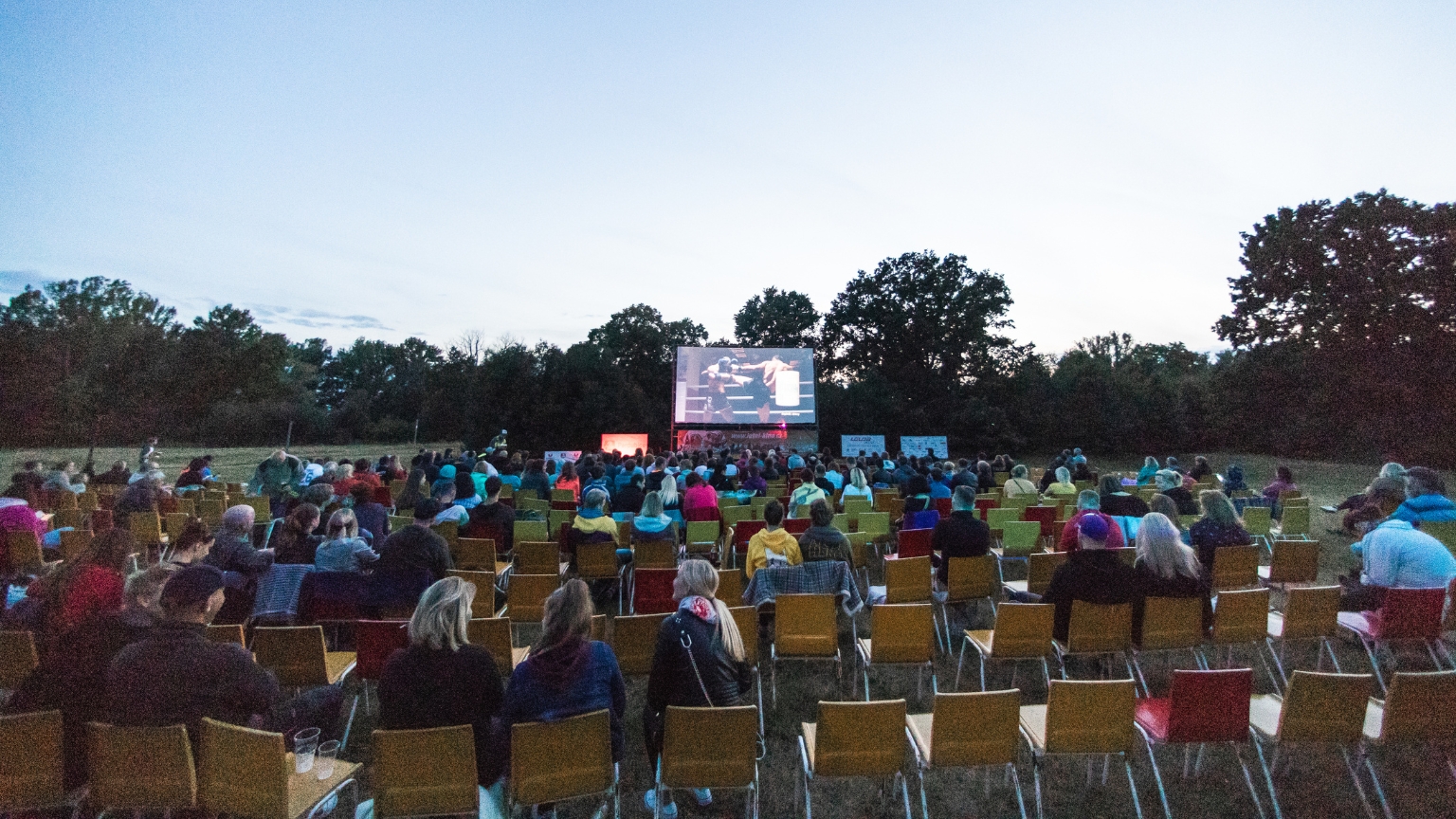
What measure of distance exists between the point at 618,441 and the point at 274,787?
21872 mm

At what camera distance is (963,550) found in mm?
5277

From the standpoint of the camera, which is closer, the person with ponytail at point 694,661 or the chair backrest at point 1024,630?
the person with ponytail at point 694,661

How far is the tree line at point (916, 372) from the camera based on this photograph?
20656mm

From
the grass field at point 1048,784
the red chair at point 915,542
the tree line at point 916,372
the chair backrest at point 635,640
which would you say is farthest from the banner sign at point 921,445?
the chair backrest at point 635,640

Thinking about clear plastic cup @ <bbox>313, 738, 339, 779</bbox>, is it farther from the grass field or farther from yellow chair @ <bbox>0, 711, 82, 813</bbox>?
the grass field

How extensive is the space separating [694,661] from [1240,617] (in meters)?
3.42

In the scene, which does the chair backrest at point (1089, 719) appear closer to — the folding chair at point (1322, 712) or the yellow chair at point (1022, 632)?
the folding chair at point (1322, 712)

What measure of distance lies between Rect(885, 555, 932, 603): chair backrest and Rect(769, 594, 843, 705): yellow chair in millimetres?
1005

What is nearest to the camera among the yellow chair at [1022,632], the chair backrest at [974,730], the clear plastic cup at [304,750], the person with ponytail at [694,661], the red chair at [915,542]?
the clear plastic cup at [304,750]

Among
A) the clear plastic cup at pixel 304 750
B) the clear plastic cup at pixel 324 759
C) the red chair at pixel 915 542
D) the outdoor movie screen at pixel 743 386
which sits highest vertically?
the outdoor movie screen at pixel 743 386

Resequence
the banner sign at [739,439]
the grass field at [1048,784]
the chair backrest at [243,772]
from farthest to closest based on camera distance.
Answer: the banner sign at [739,439], the grass field at [1048,784], the chair backrest at [243,772]

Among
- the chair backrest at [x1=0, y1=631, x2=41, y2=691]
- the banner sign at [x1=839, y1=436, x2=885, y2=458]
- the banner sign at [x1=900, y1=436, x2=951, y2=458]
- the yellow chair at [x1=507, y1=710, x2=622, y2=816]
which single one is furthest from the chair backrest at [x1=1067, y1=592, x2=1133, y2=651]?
the banner sign at [x1=900, y1=436, x2=951, y2=458]

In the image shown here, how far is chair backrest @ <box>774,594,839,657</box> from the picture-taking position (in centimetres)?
399

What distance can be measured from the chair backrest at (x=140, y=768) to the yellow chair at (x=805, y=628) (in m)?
2.76
